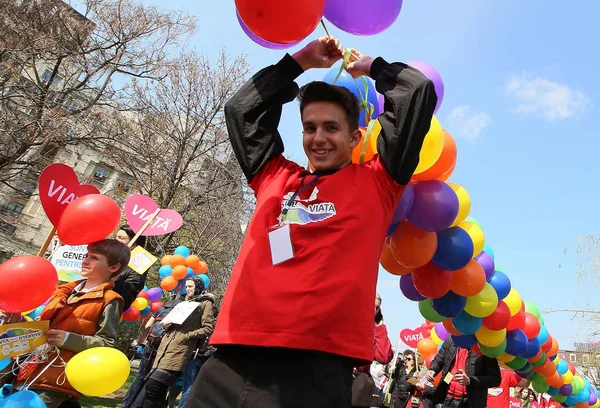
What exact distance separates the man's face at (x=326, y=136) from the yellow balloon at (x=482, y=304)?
225cm

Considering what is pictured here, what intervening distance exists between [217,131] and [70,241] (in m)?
11.2

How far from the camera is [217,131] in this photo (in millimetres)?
13688

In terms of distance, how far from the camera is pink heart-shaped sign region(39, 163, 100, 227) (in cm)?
286

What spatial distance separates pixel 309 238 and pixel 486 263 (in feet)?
9.18

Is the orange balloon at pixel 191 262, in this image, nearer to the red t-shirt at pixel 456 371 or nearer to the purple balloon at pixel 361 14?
the red t-shirt at pixel 456 371

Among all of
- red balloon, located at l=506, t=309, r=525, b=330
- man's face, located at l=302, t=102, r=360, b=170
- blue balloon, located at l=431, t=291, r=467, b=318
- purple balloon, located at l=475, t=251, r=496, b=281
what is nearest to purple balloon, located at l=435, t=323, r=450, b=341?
red balloon, located at l=506, t=309, r=525, b=330

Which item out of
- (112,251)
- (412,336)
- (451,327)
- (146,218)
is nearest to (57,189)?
(112,251)

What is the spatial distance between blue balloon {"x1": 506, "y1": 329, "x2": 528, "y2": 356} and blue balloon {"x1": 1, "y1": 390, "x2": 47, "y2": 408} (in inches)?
158

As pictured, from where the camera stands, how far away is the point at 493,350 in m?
4.17

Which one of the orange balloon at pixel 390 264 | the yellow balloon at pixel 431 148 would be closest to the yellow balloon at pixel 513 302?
the orange balloon at pixel 390 264

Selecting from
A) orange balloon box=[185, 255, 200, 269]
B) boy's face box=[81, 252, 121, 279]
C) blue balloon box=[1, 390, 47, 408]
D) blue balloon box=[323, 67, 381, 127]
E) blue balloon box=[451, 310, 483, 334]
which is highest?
blue balloon box=[323, 67, 381, 127]

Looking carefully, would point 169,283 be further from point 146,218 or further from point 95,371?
point 95,371

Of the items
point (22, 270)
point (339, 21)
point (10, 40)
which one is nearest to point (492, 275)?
point (339, 21)

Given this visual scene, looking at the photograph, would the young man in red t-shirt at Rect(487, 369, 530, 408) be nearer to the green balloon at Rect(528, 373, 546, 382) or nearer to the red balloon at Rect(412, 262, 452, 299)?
the green balloon at Rect(528, 373, 546, 382)
